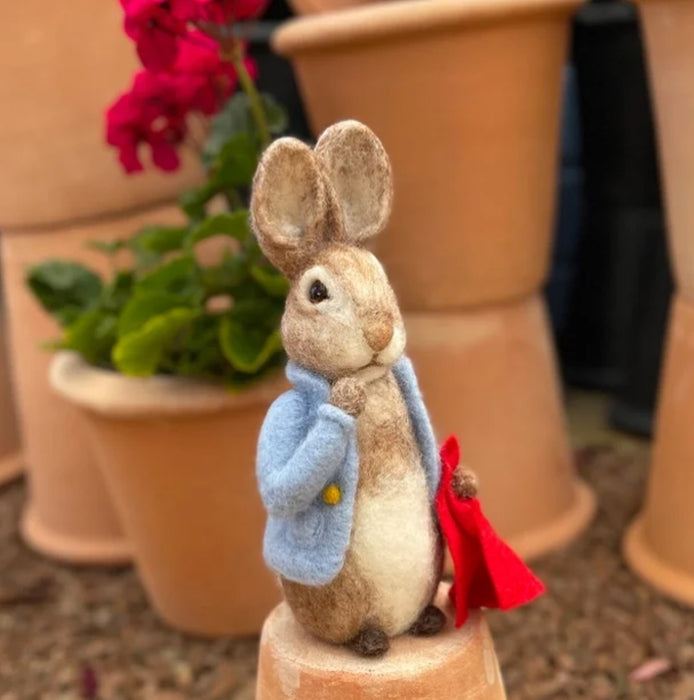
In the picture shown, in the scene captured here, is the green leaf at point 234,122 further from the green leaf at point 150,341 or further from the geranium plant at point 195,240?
the green leaf at point 150,341

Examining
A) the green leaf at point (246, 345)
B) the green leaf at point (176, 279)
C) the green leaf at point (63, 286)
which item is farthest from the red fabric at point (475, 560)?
the green leaf at point (63, 286)

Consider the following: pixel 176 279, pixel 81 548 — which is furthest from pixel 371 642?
pixel 81 548

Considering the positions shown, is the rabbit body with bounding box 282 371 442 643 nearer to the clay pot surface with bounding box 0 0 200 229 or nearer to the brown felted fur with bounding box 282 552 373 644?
the brown felted fur with bounding box 282 552 373 644

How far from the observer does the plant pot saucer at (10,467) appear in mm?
1717

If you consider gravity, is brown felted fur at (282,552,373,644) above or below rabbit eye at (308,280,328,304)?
below

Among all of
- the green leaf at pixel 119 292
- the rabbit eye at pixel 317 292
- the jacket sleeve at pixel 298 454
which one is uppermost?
the rabbit eye at pixel 317 292

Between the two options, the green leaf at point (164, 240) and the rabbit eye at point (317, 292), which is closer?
the rabbit eye at point (317, 292)

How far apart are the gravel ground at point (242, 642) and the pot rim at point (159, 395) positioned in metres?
0.29

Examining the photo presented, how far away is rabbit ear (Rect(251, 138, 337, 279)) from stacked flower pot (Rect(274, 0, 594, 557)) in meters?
0.49

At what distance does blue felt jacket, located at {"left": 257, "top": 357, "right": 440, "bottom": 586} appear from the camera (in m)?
0.66

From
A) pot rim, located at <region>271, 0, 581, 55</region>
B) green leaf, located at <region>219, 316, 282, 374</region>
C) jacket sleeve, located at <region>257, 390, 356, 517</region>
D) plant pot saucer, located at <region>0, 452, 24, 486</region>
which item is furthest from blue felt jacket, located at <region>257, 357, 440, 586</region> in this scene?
plant pot saucer, located at <region>0, 452, 24, 486</region>

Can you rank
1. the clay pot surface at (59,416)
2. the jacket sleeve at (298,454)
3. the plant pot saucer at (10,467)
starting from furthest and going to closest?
the plant pot saucer at (10,467)
the clay pot surface at (59,416)
the jacket sleeve at (298,454)

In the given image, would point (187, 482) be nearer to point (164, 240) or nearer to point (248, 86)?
point (164, 240)

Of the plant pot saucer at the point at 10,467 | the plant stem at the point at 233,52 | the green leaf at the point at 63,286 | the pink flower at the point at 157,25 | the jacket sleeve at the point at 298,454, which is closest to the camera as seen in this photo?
the jacket sleeve at the point at 298,454
